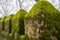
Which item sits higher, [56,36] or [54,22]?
[54,22]

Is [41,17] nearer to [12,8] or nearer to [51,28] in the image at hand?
[51,28]

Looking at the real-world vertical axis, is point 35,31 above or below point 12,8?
below

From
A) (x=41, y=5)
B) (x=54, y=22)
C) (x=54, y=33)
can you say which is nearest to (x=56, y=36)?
(x=54, y=33)

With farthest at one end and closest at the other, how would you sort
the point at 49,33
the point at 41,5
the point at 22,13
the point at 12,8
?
the point at 12,8, the point at 22,13, the point at 41,5, the point at 49,33

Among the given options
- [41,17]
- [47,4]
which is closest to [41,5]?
[47,4]

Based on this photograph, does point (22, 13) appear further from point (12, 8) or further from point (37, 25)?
point (12, 8)

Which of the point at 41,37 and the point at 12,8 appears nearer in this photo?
the point at 41,37

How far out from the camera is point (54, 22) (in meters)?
8.85

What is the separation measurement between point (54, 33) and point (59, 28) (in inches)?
18.0

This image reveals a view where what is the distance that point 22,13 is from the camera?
13.8 meters

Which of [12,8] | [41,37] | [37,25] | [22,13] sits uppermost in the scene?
[12,8]

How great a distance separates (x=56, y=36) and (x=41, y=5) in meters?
2.14

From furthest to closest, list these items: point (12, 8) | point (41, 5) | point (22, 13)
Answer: point (12, 8) → point (22, 13) → point (41, 5)

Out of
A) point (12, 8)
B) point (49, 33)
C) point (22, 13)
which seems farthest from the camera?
point (12, 8)
